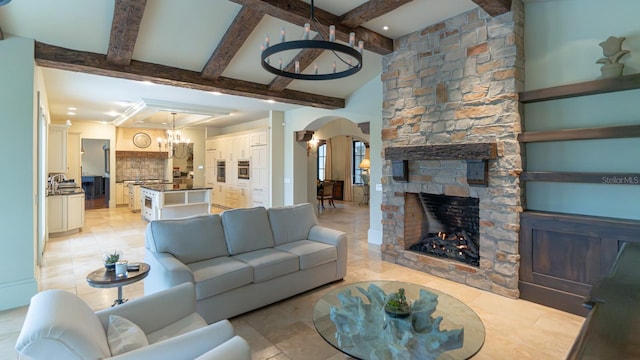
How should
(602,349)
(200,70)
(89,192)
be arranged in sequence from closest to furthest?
(602,349)
(200,70)
(89,192)

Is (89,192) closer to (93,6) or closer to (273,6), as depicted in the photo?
(93,6)

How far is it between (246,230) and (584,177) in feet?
11.5

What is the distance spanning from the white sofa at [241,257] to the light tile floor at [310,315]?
0.21 metres

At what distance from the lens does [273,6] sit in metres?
3.30

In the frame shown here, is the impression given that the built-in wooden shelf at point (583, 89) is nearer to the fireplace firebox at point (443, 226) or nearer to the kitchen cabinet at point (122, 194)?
the fireplace firebox at point (443, 226)

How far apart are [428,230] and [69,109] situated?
28.3 ft

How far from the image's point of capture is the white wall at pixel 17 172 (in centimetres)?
335

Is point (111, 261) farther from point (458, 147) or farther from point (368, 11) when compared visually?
point (458, 147)

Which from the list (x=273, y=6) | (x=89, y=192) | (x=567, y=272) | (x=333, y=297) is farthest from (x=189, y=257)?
(x=89, y=192)

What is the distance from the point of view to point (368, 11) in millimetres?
3686

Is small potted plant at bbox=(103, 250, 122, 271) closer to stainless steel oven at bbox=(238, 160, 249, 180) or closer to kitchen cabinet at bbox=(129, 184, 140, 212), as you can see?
stainless steel oven at bbox=(238, 160, 249, 180)

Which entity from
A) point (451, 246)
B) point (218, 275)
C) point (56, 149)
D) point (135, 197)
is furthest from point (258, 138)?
point (218, 275)

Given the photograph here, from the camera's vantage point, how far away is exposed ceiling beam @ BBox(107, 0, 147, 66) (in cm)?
325

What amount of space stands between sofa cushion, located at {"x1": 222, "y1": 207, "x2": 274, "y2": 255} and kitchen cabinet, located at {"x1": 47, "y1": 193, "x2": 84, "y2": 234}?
4876 mm
